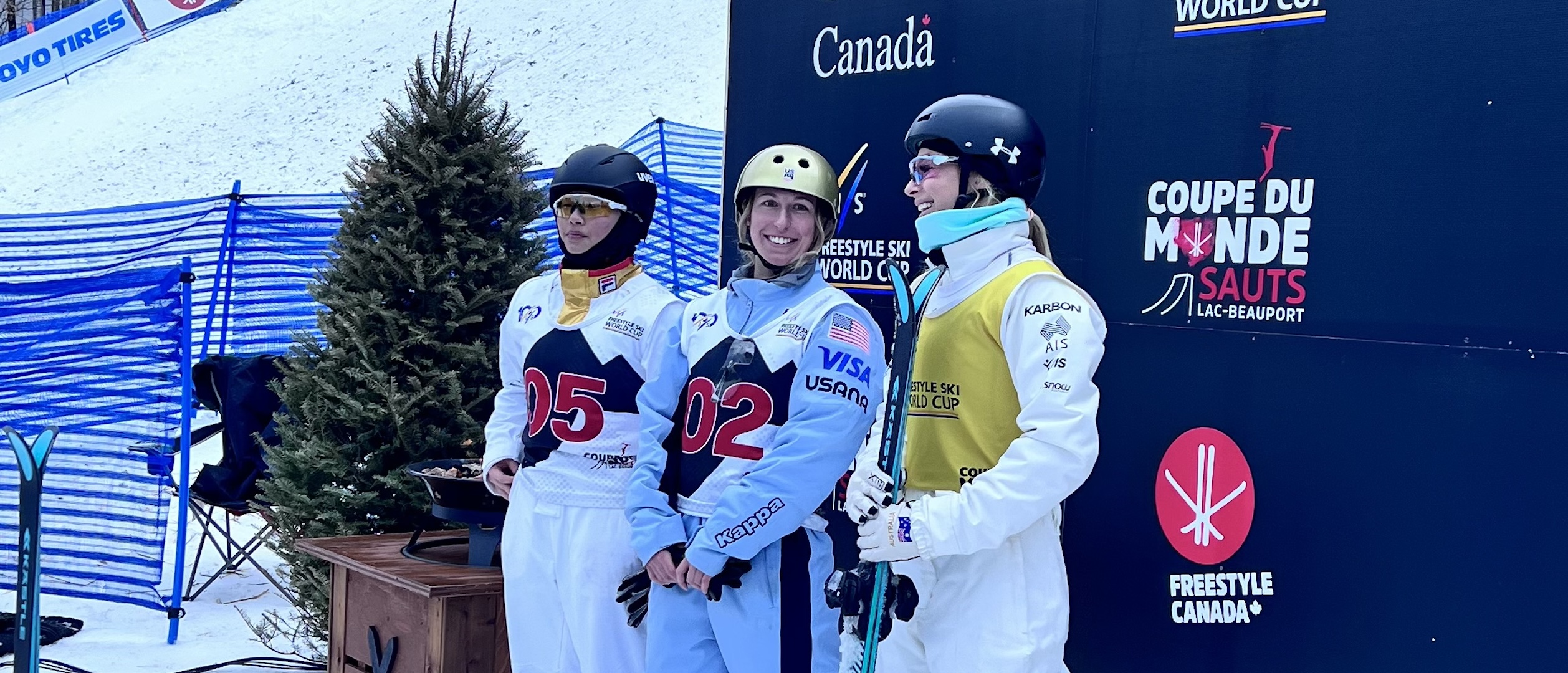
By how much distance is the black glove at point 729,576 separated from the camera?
10.8 feet

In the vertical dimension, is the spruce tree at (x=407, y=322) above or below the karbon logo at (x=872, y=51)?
below

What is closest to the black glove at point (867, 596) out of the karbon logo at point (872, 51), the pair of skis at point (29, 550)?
the karbon logo at point (872, 51)

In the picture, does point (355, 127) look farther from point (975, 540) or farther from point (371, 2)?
point (975, 540)

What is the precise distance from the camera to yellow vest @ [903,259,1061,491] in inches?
118

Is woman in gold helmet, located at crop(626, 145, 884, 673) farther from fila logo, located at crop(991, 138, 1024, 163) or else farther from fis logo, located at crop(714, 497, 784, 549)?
fila logo, located at crop(991, 138, 1024, 163)

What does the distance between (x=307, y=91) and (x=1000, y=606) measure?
30036 millimetres

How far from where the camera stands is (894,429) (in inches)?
118

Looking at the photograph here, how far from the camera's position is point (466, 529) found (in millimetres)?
5516

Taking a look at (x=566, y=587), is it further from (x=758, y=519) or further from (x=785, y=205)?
(x=785, y=205)

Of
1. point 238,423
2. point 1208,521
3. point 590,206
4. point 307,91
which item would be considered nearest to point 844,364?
point 1208,521

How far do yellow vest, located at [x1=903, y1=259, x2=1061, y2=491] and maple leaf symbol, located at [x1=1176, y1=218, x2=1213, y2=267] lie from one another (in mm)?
832

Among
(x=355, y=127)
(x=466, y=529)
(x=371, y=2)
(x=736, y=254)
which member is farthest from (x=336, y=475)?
(x=371, y=2)

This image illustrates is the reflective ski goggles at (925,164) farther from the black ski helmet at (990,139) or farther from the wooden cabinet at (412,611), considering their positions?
the wooden cabinet at (412,611)

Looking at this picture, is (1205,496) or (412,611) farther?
(412,611)
